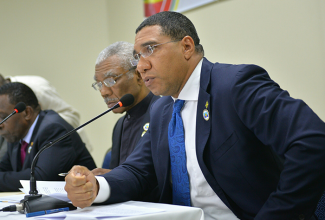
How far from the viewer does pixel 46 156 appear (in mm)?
2406

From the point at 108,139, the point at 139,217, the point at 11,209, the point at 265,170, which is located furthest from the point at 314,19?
the point at 108,139

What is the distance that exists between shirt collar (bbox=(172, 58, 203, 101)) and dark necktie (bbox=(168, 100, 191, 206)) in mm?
51

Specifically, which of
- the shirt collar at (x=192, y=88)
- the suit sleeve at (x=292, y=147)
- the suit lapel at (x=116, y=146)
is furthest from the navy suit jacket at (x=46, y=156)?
the suit sleeve at (x=292, y=147)

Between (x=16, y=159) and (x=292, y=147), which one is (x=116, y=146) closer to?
(x=16, y=159)

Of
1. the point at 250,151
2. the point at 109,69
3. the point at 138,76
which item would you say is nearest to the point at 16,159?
the point at 109,69

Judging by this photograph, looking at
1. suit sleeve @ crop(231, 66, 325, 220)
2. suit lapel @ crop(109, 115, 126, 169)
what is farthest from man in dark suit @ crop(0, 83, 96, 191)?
suit sleeve @ crop(231, 66, 325, 220)

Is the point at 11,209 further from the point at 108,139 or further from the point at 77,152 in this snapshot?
the point at 108,139

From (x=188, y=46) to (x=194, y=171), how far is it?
579mm

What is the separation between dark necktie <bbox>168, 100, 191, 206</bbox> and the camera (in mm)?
1448

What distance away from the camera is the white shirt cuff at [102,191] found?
131cm

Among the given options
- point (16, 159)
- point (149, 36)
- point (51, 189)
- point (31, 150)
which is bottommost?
point (16, 159)

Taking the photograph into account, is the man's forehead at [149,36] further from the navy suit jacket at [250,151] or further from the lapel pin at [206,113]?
the lapel pin at [206,113]

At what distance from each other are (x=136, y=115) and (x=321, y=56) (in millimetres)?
1254

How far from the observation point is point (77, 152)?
2623 millimetres
